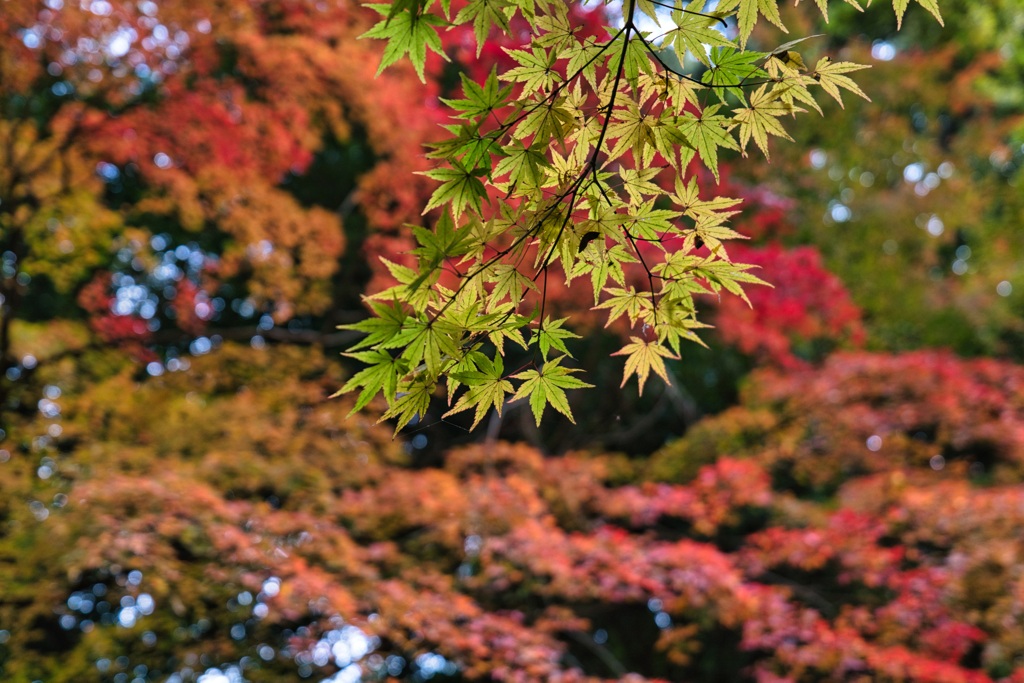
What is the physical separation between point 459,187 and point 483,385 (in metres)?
0.28

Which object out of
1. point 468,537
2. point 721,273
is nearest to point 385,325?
point 721,273

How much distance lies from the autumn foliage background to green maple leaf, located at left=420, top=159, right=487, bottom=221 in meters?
3.70

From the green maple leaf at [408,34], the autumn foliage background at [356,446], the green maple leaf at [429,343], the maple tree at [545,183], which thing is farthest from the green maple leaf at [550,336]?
the autumn foliage background at [356,446]

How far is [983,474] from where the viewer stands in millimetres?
7910

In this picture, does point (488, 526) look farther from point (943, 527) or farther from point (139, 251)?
point (139, 251)

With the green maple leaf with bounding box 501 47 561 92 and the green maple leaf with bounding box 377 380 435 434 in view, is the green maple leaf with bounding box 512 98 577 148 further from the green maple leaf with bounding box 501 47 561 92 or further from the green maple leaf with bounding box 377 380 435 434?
the green maple leaf with bounding box 377 380 435 434

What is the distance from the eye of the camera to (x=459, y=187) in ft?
3.63

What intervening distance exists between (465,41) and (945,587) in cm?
502

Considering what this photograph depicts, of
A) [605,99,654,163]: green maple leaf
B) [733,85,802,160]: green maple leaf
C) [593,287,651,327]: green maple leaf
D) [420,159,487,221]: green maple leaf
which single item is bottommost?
[593,287,651,327]: green maple leaf

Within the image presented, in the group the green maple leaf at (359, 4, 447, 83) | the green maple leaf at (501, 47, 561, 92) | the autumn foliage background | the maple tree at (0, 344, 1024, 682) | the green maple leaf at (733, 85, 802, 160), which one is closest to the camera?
the green maple leaf at (359, 4, 447, 83)

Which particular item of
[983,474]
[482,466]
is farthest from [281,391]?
[983,474]

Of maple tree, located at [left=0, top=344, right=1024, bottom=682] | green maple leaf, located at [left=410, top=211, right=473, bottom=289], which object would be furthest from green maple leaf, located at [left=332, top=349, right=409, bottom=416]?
maple tree, located at [left=0, top=344, right=1024, bottom=682]

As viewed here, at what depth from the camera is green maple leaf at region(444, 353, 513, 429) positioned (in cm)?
113

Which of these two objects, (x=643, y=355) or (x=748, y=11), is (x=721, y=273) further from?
(x=748, y=11)
